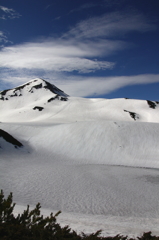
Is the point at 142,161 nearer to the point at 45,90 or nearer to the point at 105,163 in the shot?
the point at 105,163

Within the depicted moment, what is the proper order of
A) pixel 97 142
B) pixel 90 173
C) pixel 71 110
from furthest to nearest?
pixel 71 110 < pixel 97 142 < pixel 90 173

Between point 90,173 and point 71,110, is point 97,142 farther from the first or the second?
point 71,110

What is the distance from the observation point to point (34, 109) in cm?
8219

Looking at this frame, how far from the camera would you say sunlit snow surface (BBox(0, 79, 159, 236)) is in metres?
10.5

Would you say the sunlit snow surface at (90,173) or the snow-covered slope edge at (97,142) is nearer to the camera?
the sunlit snow surface at (90,173)

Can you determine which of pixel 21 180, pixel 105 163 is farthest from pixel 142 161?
pixel 21 180

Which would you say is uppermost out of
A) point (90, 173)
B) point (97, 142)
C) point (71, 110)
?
point (71, 110)

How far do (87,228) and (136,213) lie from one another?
502 centimetres

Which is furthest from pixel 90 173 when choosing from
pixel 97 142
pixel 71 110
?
pixel 71 110

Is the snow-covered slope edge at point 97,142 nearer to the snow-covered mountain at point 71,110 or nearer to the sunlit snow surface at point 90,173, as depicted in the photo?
the sunlit snow surface at point 90,173

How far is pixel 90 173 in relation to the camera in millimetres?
19797

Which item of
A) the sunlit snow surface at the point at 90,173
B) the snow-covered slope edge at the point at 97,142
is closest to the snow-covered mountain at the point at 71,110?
the snow-covered slope edge at the point at 97,142

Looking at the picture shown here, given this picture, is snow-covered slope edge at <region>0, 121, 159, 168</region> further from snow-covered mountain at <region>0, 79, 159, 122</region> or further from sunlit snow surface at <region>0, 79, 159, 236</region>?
snow-covered mountain at <region>0, 79, 159, 122</region>

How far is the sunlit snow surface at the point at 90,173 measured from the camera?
34.5 ft
